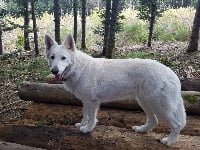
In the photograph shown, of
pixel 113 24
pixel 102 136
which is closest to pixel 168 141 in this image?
pixel 102 136

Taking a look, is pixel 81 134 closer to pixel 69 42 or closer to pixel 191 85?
pixel 69 42

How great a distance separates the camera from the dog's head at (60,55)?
493cm

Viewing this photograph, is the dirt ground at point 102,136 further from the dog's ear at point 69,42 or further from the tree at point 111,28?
the tree at point 111,28

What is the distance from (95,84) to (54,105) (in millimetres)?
2212

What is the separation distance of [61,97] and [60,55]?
2.32 metres

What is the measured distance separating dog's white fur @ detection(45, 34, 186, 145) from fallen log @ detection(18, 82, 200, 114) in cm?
130

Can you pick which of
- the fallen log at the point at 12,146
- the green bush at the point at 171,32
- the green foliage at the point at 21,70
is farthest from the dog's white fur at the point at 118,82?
the green bush at the point at 171,32

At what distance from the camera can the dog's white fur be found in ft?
16.7

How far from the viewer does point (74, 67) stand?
210 inches

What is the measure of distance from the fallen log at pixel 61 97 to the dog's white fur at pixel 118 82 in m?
1.30

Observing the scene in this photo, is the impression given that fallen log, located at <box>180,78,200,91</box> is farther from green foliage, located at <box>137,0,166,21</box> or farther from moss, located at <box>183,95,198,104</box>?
green foliage, located at <box>137,0,166,21</box>

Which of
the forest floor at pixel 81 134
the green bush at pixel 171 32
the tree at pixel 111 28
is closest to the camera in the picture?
the forest floor at pixel 81 134

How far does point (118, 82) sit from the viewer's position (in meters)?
5.38

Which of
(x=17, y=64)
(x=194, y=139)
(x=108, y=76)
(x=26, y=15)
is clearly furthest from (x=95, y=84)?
(x=26, y=15)
